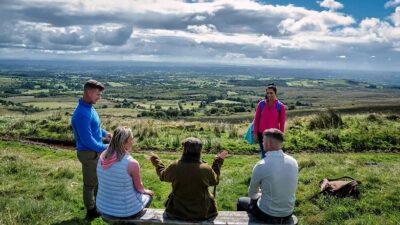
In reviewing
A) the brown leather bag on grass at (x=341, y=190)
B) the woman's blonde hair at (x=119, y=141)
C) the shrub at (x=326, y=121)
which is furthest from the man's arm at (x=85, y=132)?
the shrub at (x=326, y=121)

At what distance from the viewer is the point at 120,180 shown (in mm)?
5773

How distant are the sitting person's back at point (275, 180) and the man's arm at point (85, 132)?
284cm

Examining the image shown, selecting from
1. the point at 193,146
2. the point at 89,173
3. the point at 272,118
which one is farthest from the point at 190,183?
the point at 272,118

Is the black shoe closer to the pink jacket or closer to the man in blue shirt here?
the man in blue shirt

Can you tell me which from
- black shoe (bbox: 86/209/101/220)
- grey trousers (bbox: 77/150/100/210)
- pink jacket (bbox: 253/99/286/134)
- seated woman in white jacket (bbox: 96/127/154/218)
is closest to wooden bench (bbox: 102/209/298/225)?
seated woman in white jacket (bbox: 96/127/154/218)

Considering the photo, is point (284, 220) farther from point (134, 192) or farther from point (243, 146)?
point (243, 146)

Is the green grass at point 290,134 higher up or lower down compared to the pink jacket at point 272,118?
lower down

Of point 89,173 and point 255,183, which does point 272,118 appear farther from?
point 89,173

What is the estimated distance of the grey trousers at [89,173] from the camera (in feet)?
23.1

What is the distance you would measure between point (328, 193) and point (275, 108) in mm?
2248

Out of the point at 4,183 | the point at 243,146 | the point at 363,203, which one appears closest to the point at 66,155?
the point at 4,183

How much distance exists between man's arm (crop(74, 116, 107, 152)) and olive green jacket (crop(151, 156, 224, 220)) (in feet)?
5.29

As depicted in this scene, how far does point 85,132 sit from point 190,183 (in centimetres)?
232

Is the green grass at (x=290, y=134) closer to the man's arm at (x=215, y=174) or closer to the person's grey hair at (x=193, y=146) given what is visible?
the man's arm at (x=215, y=174)
